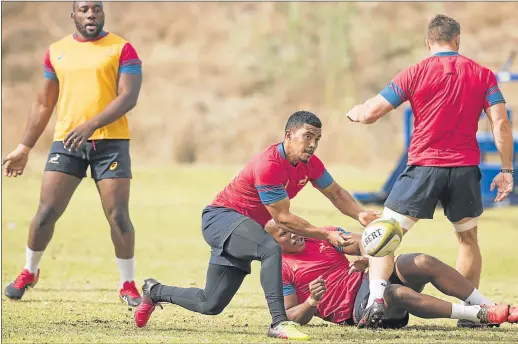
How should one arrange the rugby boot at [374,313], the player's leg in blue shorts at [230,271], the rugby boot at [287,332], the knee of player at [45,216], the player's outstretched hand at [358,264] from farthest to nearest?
1. the knee of player at [45,216]
2. the player's outstretched hand at [358,264]
3. the rugby boot at [374,313]
4. the player's leg in blue shorts at [230,271]
5. the rugby boot at [287,332]

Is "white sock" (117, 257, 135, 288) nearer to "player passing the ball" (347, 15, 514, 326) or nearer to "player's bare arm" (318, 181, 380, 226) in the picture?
"player's bare arm" (318, 181, 380, 226)

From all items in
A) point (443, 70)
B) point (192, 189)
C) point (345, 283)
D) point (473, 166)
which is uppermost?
point (443, 70)

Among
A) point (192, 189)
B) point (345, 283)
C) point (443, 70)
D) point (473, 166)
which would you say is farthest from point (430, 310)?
point (192, 189)

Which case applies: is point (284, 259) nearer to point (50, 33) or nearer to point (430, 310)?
point (430, 310)

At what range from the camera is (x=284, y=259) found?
25.1 feet

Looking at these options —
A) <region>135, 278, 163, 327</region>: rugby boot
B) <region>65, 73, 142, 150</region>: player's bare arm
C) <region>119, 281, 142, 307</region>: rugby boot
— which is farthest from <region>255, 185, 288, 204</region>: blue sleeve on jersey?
<region>119, 281, 142, 307</region>: rugby boot

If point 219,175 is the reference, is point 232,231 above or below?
above

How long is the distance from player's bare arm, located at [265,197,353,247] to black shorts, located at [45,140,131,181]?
6.88ft

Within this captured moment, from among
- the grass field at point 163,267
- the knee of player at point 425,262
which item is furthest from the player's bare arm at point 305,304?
the knee of player at point 425,262

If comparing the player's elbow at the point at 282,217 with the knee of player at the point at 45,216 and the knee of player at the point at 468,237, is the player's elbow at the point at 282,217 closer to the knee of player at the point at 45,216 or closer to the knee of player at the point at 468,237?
the knee of player at the point at 468,237

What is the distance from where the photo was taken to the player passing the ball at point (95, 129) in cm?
887

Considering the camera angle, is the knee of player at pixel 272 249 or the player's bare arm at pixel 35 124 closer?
the knee of player at pixel 272 249

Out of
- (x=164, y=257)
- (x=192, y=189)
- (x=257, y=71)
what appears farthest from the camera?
(x=257, y=71)

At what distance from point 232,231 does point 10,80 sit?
1239 inches
